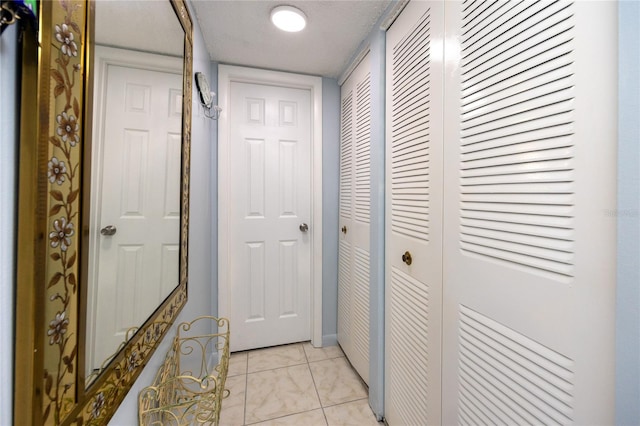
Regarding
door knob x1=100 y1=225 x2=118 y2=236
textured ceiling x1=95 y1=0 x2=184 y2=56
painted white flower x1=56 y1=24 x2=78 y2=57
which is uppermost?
textured ceiling x1=95 y1=0 x2=184 y2=56

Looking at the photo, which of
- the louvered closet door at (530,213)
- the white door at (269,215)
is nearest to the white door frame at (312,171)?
the white door at (269,215)

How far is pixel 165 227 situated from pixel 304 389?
139 centimetres

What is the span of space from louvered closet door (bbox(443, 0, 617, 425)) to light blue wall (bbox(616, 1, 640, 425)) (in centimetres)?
2

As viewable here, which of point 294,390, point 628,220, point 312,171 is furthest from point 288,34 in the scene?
point 294,390

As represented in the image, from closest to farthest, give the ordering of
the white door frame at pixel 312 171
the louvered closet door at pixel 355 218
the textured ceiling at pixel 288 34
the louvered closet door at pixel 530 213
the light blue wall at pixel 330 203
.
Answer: the louvered closet door at pixel 530 213, the textured ceiling at pixel 288 34, the louvered closet door at pixel 355 218, the white door frame at pixel 312 171, the light blue wall at pixel 330 203

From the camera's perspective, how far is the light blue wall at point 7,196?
14.2 inches

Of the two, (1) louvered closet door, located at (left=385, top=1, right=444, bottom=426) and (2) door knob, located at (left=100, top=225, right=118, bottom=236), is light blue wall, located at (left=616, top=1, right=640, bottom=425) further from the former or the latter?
(2) door knob, located at (left=100, top=225, right=118, bottom=236)

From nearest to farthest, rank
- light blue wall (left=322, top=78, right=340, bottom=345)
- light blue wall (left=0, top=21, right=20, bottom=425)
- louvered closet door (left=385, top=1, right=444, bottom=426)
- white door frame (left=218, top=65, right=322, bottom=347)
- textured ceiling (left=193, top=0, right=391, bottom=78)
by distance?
light blue wall (left=0, top=21, right=20, bottom=425)
louvered closet door (left=385, top=1, right=444, bottom=426)
textured ceiling (left=193, top=0, right=391, bottom=78)
white door frame (left=218, top=65, right=322, bottom=347)
light blue wall (left=322, top=78, right=340, bottom=345)

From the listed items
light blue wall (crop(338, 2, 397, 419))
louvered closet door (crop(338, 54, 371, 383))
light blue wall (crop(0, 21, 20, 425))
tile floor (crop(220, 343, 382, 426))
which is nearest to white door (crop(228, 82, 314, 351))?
tile floor (crop(220, 343, 382, 426))

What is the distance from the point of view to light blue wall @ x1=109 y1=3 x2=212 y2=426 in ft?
4.38

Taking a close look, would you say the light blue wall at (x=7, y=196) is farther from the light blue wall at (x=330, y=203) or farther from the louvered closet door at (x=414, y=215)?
the light blue wall at (x=330, y=203)

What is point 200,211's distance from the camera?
156 cm

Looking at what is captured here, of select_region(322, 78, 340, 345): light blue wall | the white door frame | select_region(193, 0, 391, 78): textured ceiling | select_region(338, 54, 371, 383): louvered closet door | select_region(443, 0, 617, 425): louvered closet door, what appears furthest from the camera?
select_region(322, 78, 340, 345): light blue wall

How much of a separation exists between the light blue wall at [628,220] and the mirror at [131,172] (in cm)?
105
